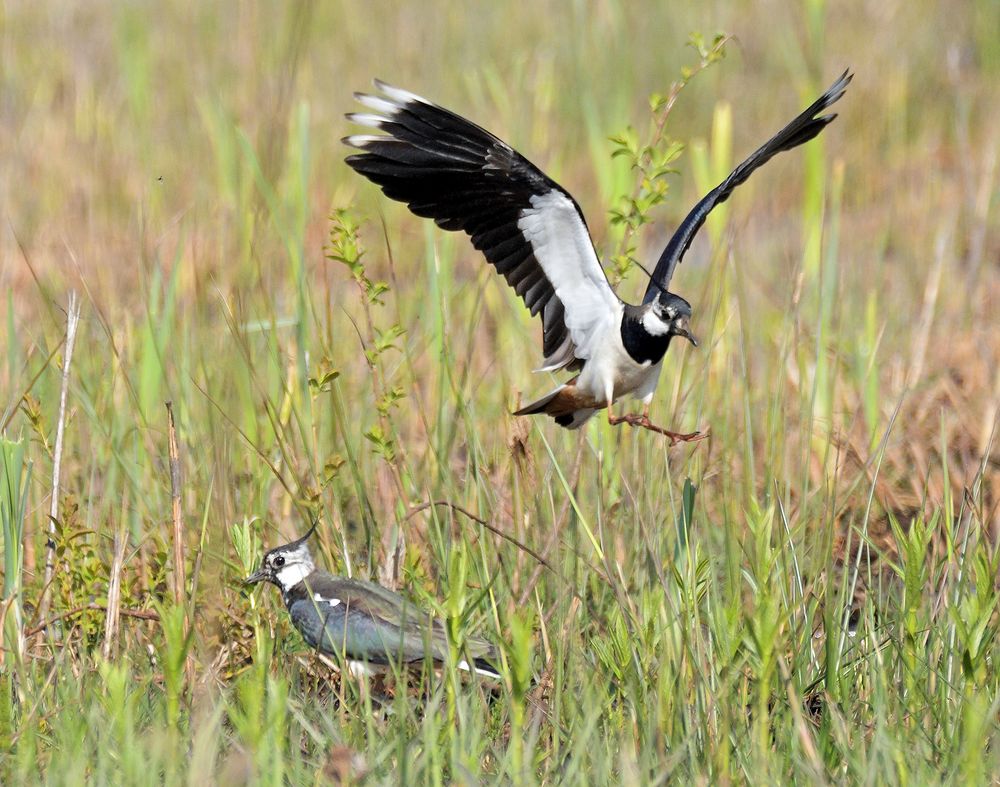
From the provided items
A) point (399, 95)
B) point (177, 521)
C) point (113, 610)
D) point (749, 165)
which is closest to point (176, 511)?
point (177, 521)

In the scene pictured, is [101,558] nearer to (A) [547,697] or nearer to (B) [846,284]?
(A) [547,697]

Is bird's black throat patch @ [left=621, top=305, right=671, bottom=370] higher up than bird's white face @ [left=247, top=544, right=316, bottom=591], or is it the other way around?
bird's black throat patch @ [left=621, top=305, right=671, bottom=370]

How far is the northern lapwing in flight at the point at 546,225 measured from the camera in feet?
9.70

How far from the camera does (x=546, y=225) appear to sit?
3109mm

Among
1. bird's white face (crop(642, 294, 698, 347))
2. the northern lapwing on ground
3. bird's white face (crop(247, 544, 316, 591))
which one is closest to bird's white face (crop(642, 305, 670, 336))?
bird's white face (crop(642, 294, 698, 347))

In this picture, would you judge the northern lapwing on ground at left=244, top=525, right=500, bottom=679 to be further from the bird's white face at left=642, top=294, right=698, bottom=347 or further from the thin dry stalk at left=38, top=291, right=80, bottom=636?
the bird's white face at left=642, top=294, right=698, bottom=347

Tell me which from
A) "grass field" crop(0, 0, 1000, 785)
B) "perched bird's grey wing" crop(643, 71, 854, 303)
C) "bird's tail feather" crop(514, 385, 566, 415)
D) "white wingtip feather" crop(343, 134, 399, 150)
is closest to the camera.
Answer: "grass field" crop(0, 0, 1000, 785)

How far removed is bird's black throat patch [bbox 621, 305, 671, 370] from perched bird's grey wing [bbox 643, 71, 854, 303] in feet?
0.31

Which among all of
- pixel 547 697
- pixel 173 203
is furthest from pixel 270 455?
pixel 173 203

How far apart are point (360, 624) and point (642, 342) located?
2.64 ft

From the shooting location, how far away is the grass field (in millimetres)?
2283

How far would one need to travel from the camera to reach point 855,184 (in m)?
6.88

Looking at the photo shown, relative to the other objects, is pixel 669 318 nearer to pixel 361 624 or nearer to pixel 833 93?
pixel 833 93

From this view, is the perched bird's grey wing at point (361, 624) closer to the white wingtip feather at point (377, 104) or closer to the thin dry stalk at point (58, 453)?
the thin dry stalk at point (58, 453)
